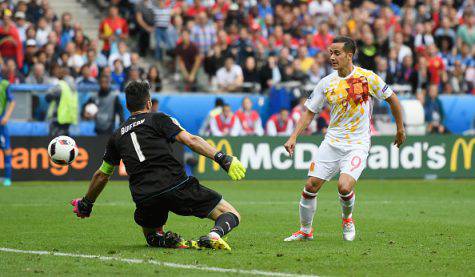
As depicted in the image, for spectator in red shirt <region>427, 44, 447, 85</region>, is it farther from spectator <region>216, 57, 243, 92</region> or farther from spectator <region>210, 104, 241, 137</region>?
spectator <region>210, 104, 241, 137</region>

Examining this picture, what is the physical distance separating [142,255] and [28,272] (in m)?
1.43

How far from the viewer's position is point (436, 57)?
2844 centimetres

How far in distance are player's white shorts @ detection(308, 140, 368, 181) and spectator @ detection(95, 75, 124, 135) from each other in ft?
42.0

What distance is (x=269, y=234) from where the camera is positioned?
1227cm

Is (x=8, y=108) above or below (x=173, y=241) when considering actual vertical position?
below

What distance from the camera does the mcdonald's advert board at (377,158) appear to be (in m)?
23.4

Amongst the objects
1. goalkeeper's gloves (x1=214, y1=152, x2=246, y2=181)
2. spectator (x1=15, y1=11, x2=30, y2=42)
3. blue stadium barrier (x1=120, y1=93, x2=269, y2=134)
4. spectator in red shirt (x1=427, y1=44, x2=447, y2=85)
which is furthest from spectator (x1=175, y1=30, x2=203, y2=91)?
goalkeeper's gloves (x1=214, y1=152, x2=246, y2=181)

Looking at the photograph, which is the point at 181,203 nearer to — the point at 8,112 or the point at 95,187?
the point at 95,187

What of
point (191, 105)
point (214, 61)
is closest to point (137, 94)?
point (191, 105)

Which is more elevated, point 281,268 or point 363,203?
point 281,268

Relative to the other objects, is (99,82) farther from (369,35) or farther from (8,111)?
(369,35)

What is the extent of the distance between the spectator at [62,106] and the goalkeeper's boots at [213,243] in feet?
43.7

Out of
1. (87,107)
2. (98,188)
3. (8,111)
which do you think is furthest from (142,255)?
(87,107)

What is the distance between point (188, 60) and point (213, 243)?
16816 millimetres
